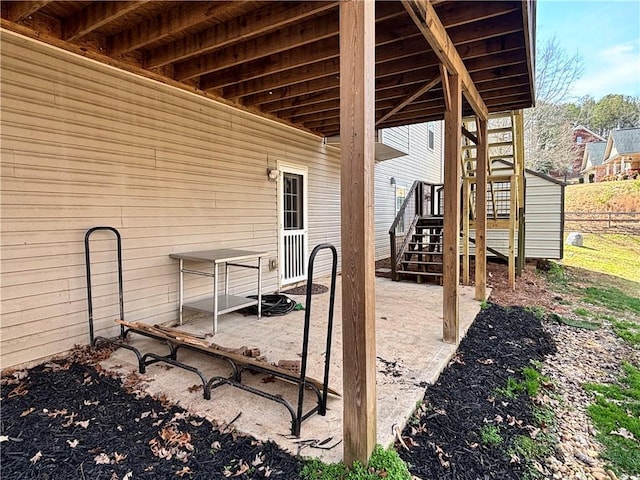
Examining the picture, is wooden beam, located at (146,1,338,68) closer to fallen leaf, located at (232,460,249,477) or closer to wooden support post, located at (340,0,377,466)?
wooden support post, located at (340,0,377,466)

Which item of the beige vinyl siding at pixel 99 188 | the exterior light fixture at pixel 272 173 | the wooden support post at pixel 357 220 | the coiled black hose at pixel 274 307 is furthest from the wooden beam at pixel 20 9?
the coiled black hose at pixel 274 307

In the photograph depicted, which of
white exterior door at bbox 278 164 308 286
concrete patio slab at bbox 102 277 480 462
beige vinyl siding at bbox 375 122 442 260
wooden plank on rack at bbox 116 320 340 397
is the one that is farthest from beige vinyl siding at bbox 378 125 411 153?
wooden plank on rack at bbox 116 320 340 397

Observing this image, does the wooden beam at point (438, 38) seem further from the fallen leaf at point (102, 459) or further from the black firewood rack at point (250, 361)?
the fallen leaf at point (102, 459)

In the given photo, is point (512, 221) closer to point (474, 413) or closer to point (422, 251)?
point (422, 251)

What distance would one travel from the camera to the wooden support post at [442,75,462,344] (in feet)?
11.2

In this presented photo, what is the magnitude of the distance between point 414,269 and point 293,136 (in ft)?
13.0

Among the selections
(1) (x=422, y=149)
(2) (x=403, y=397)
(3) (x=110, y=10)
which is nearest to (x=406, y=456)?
(2) (x=403, y=397)

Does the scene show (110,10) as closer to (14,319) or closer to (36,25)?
(36,25)

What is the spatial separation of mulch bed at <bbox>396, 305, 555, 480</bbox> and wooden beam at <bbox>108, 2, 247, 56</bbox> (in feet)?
11.9

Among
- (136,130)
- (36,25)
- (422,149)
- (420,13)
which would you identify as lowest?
(136,130)

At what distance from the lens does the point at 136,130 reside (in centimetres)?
376

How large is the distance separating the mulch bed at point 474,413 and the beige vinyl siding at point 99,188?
10.6ft

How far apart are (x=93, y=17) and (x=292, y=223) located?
13.5 feet

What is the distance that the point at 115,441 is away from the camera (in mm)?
2037
